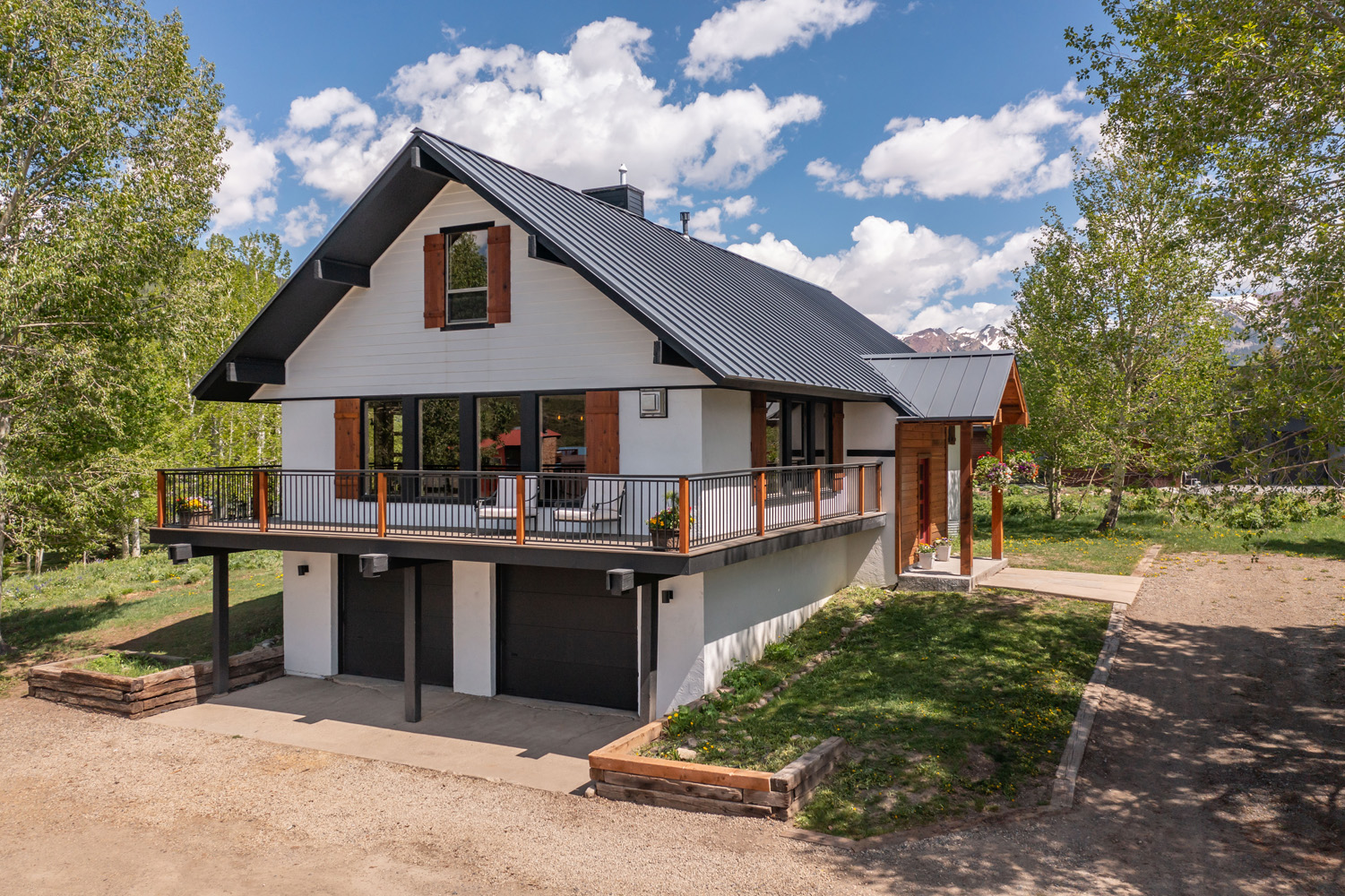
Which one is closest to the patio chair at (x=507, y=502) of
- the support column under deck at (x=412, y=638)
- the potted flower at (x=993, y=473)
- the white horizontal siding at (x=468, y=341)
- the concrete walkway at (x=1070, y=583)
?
the support column under deck at (x=412, y=638)

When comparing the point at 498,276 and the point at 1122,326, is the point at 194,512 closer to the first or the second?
the point at 498,276

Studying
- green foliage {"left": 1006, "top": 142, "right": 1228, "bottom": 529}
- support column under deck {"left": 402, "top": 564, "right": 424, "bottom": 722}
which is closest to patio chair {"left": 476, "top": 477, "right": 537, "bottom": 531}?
support column under deck {"left": 402, "top": 564, "right": 424, "bottom": 722}

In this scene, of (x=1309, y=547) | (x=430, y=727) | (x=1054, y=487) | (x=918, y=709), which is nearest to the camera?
(x=918, y=709)

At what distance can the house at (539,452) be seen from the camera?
40.6ft

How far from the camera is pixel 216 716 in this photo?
44.4 feet

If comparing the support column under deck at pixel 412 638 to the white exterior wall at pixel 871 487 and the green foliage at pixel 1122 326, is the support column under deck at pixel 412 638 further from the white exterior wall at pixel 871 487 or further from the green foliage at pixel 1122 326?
the green foliage at pixel 1122 326

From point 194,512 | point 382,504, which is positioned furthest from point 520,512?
point 194,512

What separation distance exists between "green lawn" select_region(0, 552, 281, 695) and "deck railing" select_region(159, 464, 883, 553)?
338 cm

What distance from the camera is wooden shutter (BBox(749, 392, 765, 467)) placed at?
45.5ft

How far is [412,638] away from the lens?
1320 cm

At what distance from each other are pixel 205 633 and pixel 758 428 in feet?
40.6

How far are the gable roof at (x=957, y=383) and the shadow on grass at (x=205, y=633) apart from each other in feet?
45.3

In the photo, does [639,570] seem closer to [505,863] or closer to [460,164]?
[505,863]

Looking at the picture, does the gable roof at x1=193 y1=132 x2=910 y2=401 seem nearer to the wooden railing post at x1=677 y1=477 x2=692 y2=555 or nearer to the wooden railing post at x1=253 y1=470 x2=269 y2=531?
the wooden railing post at x1=677 y1=477 x2=692 y2=555
